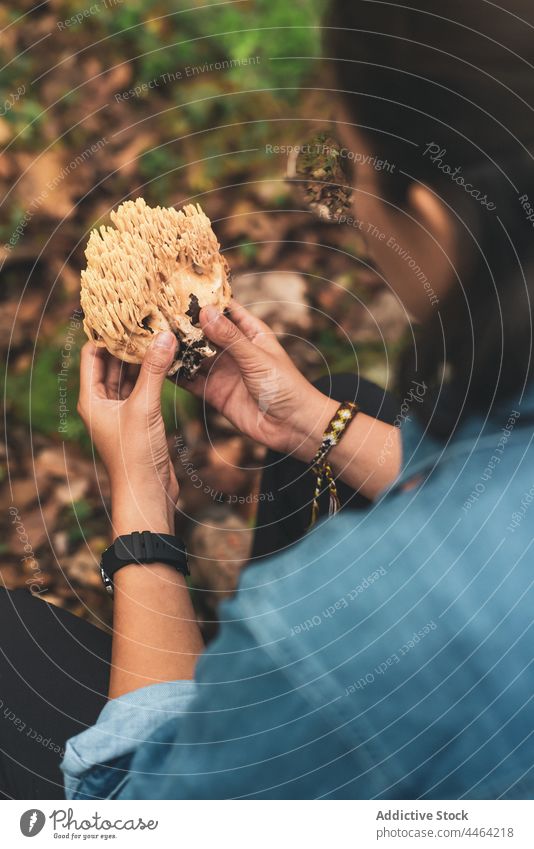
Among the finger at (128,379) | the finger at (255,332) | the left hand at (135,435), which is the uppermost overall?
the finger at (255,332)

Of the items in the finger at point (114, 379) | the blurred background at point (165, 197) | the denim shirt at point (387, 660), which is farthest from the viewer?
the blurred background at point (165, 197)

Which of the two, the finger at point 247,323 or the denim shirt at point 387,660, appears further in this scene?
the finger at point 247,323

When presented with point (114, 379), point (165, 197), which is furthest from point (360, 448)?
point (165, 197)

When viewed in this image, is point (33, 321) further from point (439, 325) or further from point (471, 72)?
point (471, 72)

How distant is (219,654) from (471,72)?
0.75 metres

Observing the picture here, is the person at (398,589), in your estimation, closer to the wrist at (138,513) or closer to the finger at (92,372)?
the wrist at (138,513)

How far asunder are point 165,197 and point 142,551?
1104 millimetres

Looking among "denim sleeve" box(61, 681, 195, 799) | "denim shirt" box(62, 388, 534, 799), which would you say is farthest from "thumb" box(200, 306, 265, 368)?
"denim sleeve" box(61, 681, 195, 799)

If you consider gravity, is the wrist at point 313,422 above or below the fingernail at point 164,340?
above

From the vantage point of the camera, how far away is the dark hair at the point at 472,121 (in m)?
0.92

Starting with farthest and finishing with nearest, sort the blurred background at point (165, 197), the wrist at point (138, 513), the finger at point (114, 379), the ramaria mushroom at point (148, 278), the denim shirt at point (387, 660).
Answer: the blurred background at point (165, 197) → the finger at point (114, 379) → the wrist at point (138, 513) → the ramaria mushroom at point (148, 278) → the denim shirt at point (387, 660)

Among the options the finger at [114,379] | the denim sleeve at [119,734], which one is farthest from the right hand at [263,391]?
the denim sleeve at [119,734]

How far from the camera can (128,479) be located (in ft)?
3.93

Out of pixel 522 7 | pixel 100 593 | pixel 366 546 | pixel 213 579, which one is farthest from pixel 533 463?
pixel 100 593
